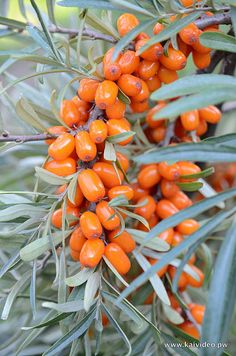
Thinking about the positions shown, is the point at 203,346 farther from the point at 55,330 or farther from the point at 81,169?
the point at 55,330

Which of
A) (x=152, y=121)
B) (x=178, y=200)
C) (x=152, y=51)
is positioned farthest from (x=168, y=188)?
(x=152, y=51)

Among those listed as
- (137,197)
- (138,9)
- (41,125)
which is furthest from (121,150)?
(138,9)

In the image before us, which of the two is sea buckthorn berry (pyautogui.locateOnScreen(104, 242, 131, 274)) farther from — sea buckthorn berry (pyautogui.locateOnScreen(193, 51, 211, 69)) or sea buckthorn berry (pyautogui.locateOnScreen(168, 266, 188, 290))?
sea buckthorn berry (pyautogui.locateOnScreen(193, 51, 211, 69))

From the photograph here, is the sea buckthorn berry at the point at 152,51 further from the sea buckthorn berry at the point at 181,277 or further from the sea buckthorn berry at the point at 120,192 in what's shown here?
the sea buckthorn berry at the point at 181,277

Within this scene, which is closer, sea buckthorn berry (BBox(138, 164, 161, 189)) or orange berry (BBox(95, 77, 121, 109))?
orange berry (BBox(95, 77, 121, 109))

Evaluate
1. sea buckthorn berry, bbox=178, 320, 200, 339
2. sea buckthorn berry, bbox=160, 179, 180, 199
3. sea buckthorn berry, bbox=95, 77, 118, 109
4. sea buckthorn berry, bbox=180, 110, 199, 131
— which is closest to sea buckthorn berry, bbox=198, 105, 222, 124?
sea buckthorn berry, bbox=180, 110, 199, 131

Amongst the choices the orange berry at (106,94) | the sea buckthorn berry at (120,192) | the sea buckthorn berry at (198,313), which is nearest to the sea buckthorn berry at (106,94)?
the orange berry at (106,94)

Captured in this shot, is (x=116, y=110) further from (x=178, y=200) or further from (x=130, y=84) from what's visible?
(x=178, y=200)
